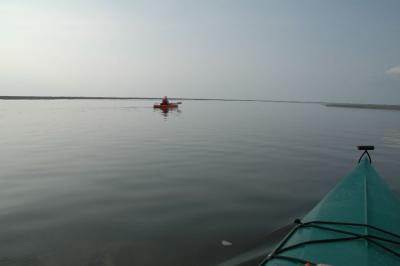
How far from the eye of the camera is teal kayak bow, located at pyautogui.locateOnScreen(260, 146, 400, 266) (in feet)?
11.7

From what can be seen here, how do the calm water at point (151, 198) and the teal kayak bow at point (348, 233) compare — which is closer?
the teal kayak bow at point (348, 233)

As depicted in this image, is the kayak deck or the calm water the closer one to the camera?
the kayak deck

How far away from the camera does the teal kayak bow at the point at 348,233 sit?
3568mm

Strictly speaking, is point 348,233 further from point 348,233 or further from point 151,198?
point 151,198

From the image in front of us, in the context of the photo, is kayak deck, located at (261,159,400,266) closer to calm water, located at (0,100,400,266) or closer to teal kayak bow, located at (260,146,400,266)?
teal kayak bow, located at (260,146,400,266)

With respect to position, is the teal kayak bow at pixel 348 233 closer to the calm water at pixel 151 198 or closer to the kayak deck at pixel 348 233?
the kayak deck at pixel 348 233

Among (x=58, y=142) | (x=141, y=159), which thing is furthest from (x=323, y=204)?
(x=58, y=142)

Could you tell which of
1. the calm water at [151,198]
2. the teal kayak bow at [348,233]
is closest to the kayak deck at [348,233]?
the teal kayak bow at [348,233]

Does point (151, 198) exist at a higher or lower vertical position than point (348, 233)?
lower

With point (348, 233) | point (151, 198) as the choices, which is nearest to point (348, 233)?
point (348, 233)

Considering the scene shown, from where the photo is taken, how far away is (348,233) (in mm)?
4004

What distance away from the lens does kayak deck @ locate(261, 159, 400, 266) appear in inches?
141

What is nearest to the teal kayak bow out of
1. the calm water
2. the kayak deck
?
the kayak deck

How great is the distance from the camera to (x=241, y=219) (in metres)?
6.46
